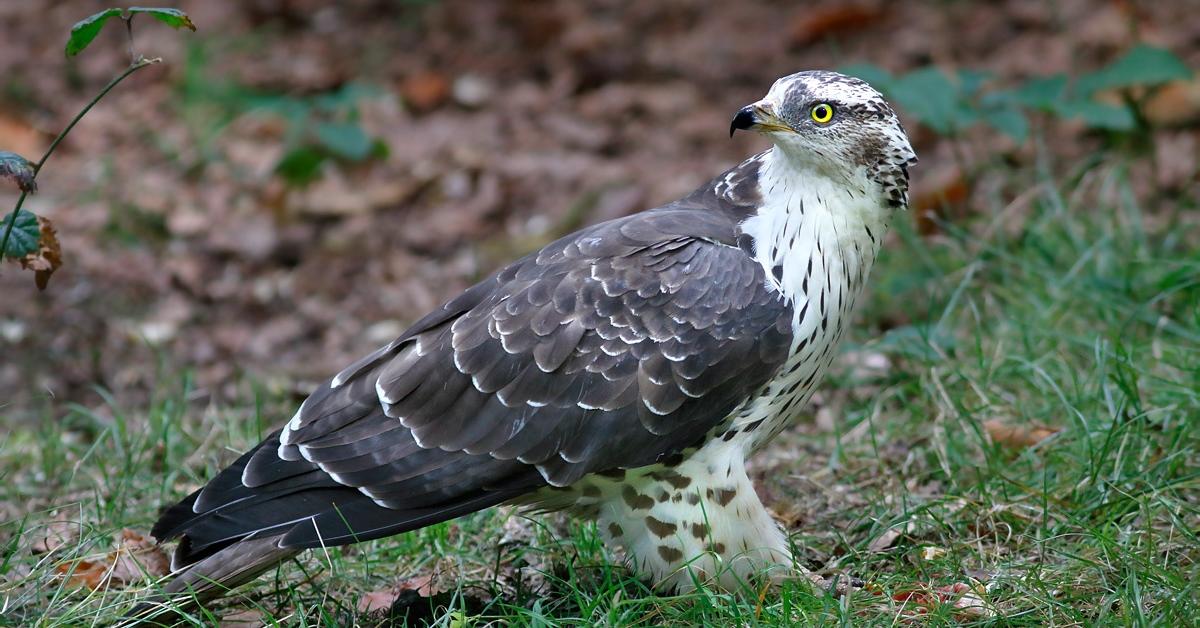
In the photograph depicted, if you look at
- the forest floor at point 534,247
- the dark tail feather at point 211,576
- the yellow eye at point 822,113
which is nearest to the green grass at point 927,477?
the forest floor at point 534,247

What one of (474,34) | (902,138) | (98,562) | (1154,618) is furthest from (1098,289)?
(474,34)

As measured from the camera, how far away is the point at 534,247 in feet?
24.7

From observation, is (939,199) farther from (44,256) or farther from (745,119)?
(44,256)

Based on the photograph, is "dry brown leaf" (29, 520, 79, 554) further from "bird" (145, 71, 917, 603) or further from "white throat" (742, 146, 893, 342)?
"white throat" (742, 146, 893, 342)

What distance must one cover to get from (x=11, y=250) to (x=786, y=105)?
2314mm

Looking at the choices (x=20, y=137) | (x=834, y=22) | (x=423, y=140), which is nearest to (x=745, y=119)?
(x=423, y=140)

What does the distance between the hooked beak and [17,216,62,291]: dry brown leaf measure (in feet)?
6.79

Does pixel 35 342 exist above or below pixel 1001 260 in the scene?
above

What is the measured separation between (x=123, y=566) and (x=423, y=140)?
5.12 meters

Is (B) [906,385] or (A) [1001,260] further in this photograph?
(A) [1001,260]

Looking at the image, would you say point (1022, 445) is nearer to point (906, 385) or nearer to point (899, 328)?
point (906, 385)

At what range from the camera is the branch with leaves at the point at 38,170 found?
3625 millimetres

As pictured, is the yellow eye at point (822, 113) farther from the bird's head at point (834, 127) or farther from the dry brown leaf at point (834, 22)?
the dry brown leaf at point (834, 22)

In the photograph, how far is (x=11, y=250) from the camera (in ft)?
12.8
